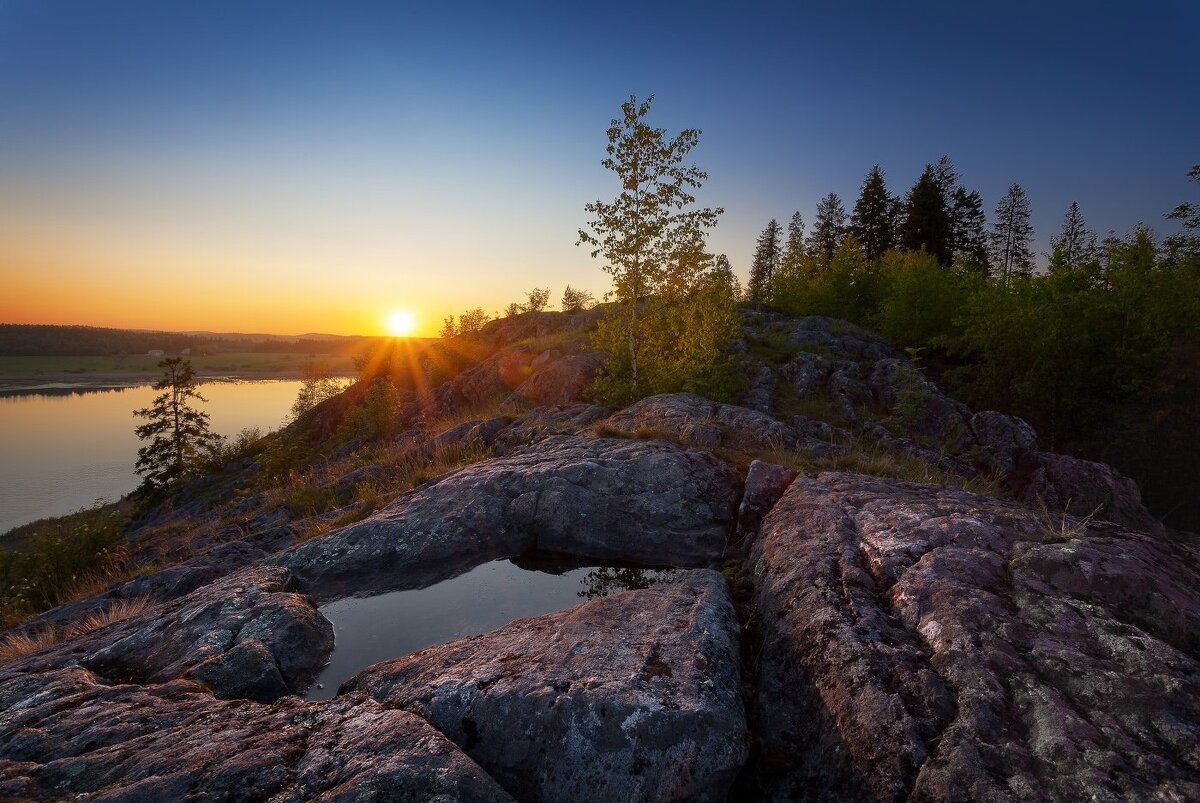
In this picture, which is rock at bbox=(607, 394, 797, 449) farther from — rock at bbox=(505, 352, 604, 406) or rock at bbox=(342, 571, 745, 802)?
rock at bbox=(505, 352, 604, 406)

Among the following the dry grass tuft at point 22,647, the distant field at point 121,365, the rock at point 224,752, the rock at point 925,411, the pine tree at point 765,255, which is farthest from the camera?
the distant field at point 121,365

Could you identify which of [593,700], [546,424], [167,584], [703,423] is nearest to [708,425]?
[703,423]

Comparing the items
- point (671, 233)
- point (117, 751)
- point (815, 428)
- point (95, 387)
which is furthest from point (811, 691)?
point (95, 387)

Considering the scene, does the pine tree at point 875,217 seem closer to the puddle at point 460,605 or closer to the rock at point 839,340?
the rock at point 839,340

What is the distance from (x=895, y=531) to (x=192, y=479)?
49.7m

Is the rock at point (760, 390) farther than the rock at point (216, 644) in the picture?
Yes

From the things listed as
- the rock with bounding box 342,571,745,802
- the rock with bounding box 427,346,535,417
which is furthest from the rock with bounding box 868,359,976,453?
the rock with bounding box 427,346,535,417

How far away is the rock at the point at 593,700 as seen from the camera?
11.4ft

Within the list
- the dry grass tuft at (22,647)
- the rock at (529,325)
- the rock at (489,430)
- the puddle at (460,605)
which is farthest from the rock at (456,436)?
the rock at (529,325)

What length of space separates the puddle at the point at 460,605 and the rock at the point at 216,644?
33 centimetres

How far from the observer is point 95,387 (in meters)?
135

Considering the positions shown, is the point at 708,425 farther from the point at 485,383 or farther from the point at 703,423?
the point at 485,383

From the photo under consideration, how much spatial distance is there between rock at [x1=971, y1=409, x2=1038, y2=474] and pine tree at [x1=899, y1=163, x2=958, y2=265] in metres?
44.1

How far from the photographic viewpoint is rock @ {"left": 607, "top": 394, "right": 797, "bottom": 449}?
1048 centimetres
